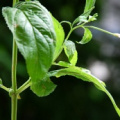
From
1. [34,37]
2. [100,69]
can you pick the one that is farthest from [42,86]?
[100,69]

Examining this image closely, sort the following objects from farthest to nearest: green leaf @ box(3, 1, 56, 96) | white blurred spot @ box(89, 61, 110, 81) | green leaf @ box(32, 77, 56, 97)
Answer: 1. white blurred spot @ box(89, 61, 110, 81)
2. green leaf @ box(32, 77, 56, 97)
3. green leaf @ box(3, 1, 56, 96)

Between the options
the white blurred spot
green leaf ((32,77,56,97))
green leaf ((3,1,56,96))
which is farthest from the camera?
the white blurred spot

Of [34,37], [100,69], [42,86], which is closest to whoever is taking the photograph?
[34,37]

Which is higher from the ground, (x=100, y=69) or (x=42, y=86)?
(x=42, y=86)

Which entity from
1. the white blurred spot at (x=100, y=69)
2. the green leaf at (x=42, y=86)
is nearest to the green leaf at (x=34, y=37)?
the green leaf at (x=42, y=86)

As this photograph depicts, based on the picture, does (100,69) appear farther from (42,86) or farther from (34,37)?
(34,37)

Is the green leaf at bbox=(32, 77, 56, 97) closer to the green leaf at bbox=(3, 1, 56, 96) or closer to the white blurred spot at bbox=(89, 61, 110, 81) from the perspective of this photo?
the green leaf at bbox=(3, 1, 56, 96)

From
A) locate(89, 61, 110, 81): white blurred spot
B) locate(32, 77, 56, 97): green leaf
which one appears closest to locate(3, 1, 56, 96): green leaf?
locate(32, 77, 56, 97): green leaf

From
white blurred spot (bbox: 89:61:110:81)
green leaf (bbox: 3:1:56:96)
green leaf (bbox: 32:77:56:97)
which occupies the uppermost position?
green leaf (bbox: 3:1:56:96)

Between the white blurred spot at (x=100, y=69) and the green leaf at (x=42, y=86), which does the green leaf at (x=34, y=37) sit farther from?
the white blurred spot at (x=100, y=69)

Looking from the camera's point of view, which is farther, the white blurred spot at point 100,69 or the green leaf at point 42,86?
the white blurred spot at point 100,69
